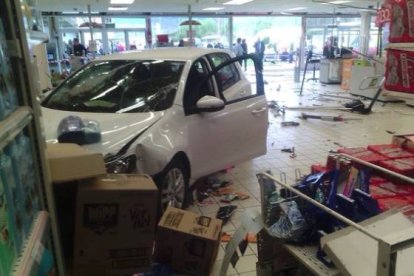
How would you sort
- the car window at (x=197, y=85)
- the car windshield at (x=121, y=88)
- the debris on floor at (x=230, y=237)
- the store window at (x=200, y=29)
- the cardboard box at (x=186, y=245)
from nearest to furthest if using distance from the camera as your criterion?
the cardboard box at (x=186, y=245), the debris on floor at (x=230, y=237), the car windshield at (x=121, y=88), the car window at (x=197, y=85), the store window at (x=200, y=29)

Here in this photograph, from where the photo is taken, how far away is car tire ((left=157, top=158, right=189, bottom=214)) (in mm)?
2789

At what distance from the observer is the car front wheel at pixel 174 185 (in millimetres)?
2809

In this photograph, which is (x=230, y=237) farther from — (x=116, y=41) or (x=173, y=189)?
(x=116, y=41)

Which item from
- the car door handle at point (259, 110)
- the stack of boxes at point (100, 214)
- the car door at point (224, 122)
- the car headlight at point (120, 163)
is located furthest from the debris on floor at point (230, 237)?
the car door handle at point (259, 110)

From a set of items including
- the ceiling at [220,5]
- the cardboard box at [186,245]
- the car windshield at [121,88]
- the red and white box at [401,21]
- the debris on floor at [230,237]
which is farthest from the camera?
the ceiling at [220,5]

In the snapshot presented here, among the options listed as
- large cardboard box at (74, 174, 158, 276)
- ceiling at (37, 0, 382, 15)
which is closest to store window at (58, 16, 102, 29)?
ceiling at (37, 0, 382, 15)

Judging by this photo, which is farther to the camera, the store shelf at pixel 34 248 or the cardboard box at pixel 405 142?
the cardboard box at pixel 405 142

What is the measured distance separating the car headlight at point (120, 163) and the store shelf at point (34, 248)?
730 mm

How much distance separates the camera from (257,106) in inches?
154

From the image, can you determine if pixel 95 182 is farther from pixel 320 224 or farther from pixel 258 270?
pixel 320 224

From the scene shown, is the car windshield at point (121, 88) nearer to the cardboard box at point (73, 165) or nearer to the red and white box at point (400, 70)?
Answer: the cardboard box at point (73, 165)

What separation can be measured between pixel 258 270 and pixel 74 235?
3.02 ft

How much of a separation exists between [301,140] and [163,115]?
3400 millimetres

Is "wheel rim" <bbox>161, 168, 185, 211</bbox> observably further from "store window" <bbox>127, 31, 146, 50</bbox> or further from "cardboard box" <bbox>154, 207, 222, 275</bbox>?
"store window" <bbox>127, 31, 146, 50</bbox>
